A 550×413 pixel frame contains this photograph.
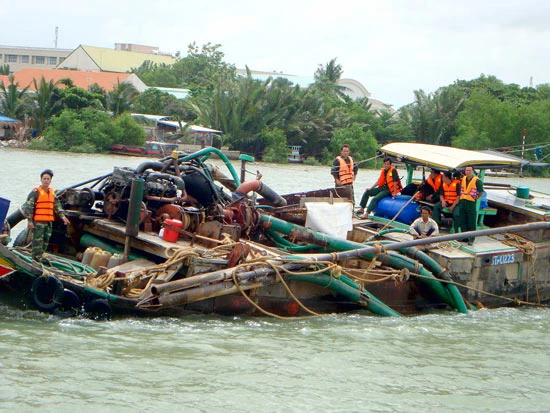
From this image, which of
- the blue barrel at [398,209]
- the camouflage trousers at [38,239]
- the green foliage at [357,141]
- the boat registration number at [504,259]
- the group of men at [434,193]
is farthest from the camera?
the green foliage at [357,141]

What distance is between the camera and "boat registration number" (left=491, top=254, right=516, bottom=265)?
11898mm

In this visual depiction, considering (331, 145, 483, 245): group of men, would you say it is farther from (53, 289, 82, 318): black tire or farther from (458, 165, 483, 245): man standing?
(53, 289, 82, 318): black tire

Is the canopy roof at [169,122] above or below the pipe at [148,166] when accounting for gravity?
above

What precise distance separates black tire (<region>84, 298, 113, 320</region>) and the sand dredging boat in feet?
0.04

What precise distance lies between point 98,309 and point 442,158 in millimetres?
5709

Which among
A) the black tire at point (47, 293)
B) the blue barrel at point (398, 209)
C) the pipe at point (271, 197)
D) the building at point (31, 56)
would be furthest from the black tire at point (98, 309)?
the building at point (31, 56)

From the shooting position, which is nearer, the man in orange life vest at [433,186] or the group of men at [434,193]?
the group of men at [434,193]

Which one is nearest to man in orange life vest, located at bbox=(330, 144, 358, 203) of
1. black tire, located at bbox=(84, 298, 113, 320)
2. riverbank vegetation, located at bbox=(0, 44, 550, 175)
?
black tire, located at bbox=(84, 298, 113, 320)

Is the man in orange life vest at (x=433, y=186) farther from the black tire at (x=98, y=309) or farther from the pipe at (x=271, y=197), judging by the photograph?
the black tire at (x=98, y=309)

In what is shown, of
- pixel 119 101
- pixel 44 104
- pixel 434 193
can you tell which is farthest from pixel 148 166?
pixel 119 101

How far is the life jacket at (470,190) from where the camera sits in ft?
39.2

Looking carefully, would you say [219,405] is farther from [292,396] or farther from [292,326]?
[292,326]

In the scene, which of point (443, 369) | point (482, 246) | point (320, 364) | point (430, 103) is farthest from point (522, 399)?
point (430, 103)

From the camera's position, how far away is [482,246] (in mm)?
12062
